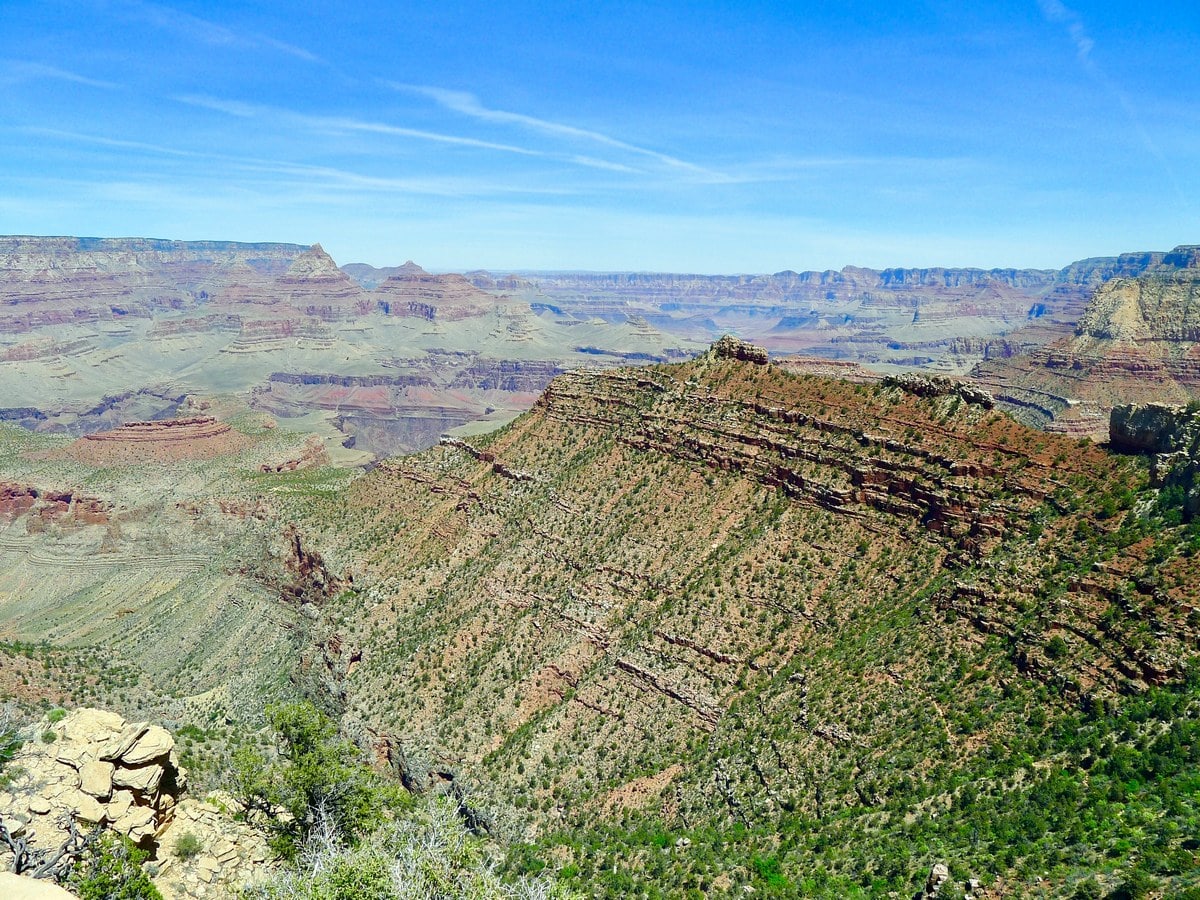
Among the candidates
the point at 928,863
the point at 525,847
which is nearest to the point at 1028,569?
the point at 928,863

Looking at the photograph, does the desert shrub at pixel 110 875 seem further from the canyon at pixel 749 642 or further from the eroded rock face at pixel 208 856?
the canyon at pixel 749 642

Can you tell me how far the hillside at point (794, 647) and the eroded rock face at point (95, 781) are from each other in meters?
21.6

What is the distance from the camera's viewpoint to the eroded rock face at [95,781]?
1069 inches

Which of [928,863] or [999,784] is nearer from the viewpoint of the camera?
[928,863]

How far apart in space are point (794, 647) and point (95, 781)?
4131cm

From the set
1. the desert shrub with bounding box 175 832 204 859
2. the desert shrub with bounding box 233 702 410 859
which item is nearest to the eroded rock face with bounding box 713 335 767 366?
the desert shrub with bounding box 233 702 410 859

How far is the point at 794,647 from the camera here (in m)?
52.4

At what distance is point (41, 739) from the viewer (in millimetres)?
31375

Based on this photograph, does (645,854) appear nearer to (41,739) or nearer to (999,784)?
(999,784)

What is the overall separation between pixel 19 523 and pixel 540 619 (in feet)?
472

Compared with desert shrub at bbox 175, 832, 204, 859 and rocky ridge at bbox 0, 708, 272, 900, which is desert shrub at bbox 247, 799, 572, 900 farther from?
desert shrub at bbox 175, 832, 204, 859

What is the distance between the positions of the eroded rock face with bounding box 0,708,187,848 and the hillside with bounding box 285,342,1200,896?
70.8ft

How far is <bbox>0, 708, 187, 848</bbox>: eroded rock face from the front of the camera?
89.1 feet

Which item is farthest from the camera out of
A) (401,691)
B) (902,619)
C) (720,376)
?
(720,376)
